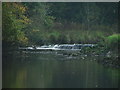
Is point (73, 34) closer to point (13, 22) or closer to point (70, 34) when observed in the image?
point (70, 34)

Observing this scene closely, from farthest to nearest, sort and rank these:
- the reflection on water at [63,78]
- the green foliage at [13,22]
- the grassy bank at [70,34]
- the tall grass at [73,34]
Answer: the tall grass at [73,34]
the grassy bank at [70,34]
the green foliage at [13,22]
the reflection on water at [63,78]

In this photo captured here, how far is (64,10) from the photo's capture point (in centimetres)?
2977

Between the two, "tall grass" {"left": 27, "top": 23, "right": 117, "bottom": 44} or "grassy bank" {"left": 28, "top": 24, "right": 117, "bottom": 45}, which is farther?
"tall grass" {"left": 27, "top": 23, "right": 117, "bottom": 44}

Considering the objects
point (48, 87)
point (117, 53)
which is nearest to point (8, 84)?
point (48, 87)

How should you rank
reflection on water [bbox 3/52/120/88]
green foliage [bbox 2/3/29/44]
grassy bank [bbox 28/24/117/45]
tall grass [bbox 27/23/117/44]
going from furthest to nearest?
tall grass [bbox 27/23/117/44]
grassy bank [bbox 28/24/117/45]
green foliage [bbox 2/3/29/44]
reflection on water [bbox 3/52/120/88]

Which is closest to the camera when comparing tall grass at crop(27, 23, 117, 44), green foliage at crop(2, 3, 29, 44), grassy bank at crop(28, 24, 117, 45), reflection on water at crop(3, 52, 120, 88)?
reflection on water at crop(3, 52, 120, 88)

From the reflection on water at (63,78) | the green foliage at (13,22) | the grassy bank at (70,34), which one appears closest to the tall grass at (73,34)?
the grassy bank at (70,34)

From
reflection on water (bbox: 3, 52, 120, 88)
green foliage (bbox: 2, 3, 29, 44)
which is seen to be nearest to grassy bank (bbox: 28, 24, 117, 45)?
green foliage (bbox: 2, 3, 29, 44)

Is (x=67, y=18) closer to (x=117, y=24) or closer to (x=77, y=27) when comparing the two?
(x=77, y=27)

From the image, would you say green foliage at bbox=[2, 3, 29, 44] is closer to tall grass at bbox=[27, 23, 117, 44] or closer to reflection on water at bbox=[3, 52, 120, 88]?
tall grass at bbox=[27, 23, 117, 44]

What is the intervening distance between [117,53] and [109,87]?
257 inches

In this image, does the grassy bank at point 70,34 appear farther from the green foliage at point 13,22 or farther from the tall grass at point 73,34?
the green foliage at point 13,22

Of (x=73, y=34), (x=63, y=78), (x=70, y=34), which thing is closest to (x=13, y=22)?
(x=70, y=34)

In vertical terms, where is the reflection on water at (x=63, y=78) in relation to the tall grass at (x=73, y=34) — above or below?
below
